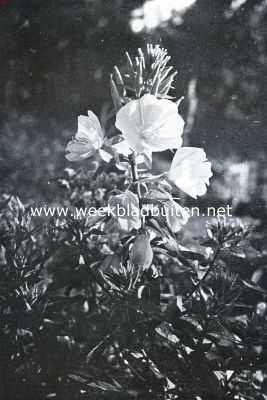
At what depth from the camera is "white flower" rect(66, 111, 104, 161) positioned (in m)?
0.73

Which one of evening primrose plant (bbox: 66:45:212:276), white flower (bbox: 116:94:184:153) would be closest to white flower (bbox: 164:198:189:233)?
evening primrose plant (bbox: 66:45:212:276)

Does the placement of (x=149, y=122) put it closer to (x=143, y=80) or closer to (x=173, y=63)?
(x=143, y=80)

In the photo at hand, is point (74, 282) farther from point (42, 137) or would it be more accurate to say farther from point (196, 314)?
point (42, 137)

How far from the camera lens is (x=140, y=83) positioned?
732 mm

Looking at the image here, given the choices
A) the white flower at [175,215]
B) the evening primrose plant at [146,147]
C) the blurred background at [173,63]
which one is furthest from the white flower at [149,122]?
the blurred background at [173,63]

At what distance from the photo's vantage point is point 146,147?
722 mm

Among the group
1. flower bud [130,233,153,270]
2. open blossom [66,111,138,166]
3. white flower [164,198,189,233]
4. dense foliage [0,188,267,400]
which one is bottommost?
dense foliage [0,188,267,400]

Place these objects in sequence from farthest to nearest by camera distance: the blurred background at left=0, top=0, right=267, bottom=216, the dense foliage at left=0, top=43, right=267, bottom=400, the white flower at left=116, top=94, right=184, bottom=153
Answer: the blurred background at left=0, top=0, right=267, bottom=216 < the dense foliage at left=0, top=43, right=267, bottom=400 < the white flower at left=116, top=94, right=184, bottom=153

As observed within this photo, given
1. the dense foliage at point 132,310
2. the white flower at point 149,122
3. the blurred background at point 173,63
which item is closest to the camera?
the white flower at point 149,122

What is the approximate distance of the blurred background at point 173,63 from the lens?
41.7 inches

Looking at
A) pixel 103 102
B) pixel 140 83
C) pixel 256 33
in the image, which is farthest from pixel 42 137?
pixel 256 33

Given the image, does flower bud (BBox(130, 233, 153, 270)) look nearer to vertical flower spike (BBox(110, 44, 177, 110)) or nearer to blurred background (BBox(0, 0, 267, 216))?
vertical flower spike (BBox(110, 44, 177, 110))

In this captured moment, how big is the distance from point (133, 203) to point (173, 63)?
0.55m

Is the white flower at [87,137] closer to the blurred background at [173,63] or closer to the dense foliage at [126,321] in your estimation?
the dense foliage at [126,321]
